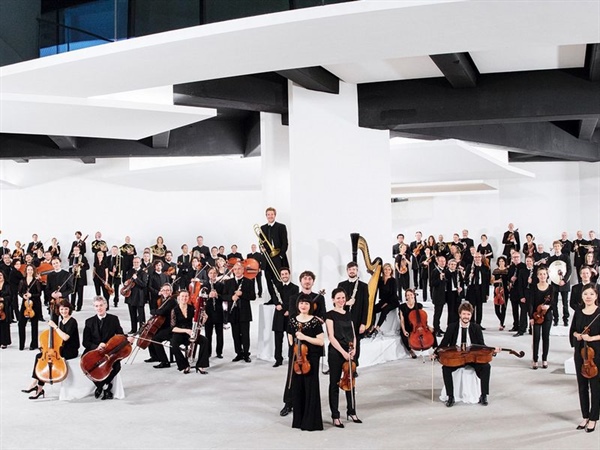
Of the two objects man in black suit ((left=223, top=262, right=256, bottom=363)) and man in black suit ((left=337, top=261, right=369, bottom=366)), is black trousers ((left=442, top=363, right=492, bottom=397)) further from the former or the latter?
man in black suit ((left=223, top=262, right=256, bottom=363))

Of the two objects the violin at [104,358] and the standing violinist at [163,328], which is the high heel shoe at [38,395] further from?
the standing violinist at [163,328]

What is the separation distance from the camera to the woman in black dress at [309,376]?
6.22 meters

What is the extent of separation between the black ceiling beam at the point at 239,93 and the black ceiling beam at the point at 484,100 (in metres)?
1.20

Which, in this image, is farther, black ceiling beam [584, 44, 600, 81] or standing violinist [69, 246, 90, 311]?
standing violinist [69, 246, 90, 311]

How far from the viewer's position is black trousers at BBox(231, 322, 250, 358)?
31.5 ft

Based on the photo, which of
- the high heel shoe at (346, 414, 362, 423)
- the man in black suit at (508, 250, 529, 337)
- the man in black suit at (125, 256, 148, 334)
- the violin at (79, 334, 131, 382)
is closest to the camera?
the high heel shoe at (346, 414, 362, 423)

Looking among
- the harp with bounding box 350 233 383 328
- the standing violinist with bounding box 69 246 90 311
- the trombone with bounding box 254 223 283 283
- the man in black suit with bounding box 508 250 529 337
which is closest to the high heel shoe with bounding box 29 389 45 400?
the trombone with bounding box 254 223 283 283

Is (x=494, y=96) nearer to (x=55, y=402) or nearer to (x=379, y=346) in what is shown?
(x=379, y=346)

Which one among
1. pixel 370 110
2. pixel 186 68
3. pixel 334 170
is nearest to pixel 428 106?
pixel 370 110

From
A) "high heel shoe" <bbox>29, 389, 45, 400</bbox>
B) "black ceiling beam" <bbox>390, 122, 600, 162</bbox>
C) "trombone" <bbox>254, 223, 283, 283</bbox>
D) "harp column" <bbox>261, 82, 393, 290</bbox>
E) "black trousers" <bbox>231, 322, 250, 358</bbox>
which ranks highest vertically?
"black ceiling beam" <bbox>390, 122, 600, 162</bbox>

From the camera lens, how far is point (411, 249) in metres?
19.1

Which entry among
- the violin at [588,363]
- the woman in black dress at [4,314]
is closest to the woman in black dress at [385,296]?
the violin at [588,363]

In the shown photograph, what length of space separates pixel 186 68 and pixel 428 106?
370 centimetres

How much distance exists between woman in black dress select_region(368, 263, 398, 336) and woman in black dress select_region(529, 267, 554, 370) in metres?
1.82
